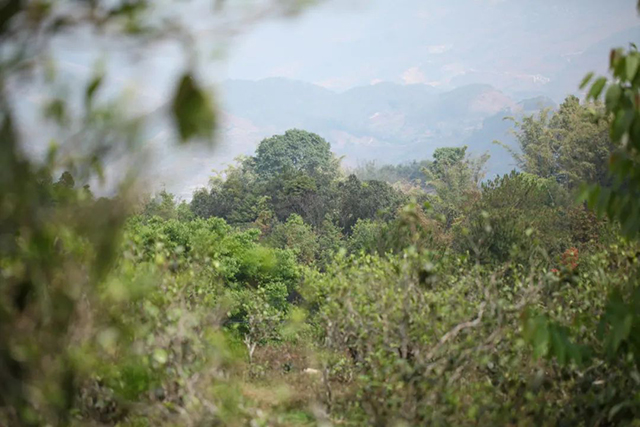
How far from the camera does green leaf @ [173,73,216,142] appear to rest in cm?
147

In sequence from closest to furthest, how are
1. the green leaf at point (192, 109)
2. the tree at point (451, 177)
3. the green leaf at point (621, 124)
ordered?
the green leaf at point (192, 109) < the green leaf at point (621, 124) < the tree at point (451, 177)

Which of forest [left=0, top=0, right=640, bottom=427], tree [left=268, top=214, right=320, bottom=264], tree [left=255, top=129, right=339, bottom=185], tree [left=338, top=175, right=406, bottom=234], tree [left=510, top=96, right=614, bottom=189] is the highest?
forest [left=0, top=0, right=640, bottom=427]

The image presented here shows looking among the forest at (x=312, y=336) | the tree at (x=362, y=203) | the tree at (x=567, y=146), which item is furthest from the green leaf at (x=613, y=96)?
the tree at (x=362, y=203)

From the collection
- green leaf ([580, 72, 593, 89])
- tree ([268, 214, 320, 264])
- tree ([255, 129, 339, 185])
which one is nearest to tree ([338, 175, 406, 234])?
tree ([268, 214, 320, 264])

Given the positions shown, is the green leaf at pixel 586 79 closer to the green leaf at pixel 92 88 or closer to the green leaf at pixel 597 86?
the green leaf at pixel 597 86

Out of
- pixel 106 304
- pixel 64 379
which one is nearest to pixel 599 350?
pixel 106 304

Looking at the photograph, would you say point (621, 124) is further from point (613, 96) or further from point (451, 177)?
point (451, 177)

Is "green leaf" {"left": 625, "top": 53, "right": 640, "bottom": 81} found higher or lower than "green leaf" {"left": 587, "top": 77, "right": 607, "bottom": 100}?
higher

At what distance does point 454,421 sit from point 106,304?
254cm

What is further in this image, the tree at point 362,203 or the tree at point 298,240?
the tree at point 362,203

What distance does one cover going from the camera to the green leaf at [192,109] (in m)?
1.47

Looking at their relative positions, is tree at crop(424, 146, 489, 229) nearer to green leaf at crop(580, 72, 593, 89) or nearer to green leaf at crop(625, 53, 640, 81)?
green leaf at crop(580, 72, 593, 89)

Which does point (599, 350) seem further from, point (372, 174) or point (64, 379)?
point (372, 174)

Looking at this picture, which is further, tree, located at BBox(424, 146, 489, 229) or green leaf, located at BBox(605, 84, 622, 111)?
tree, located at BBox(424, 146, 489, 229)
